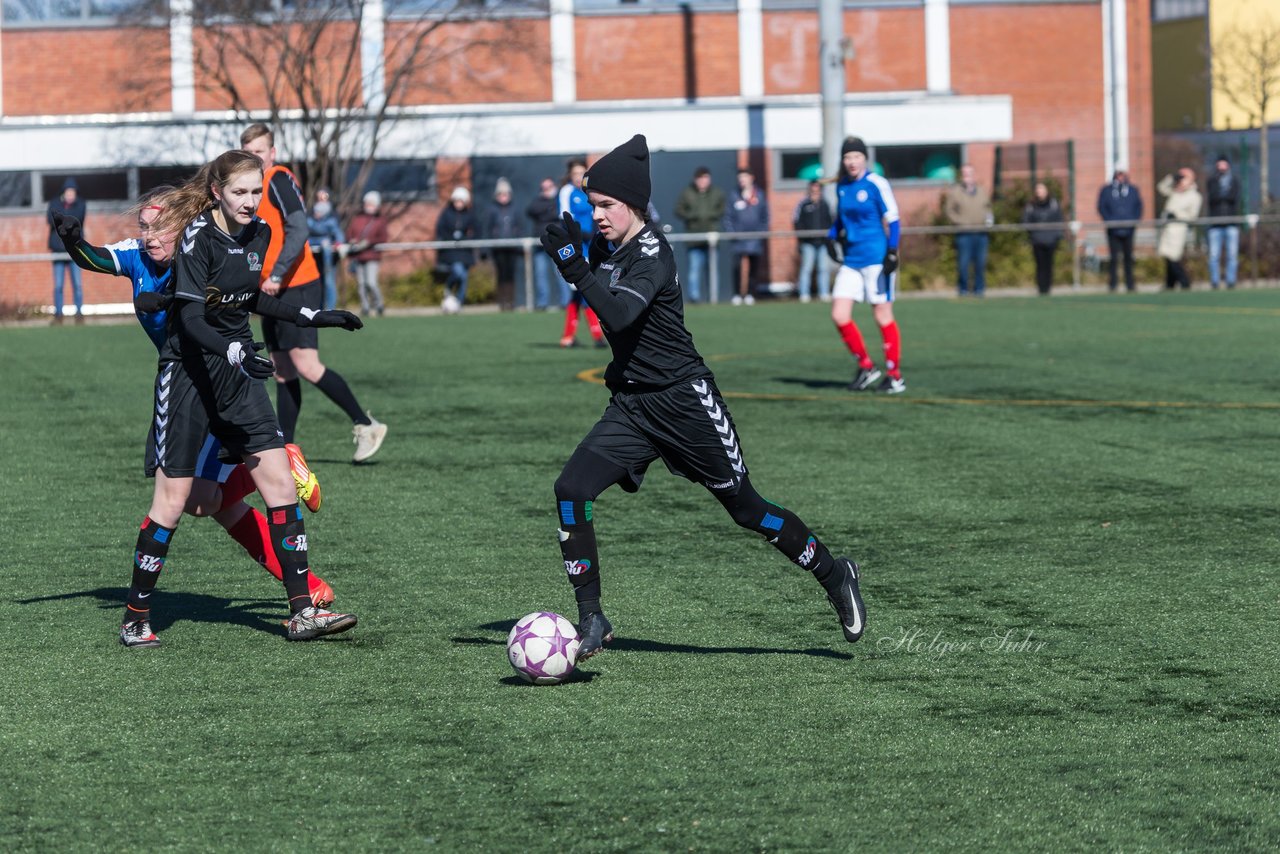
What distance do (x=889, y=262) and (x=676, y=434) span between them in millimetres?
8909

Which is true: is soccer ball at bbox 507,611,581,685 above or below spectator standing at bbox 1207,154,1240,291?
below

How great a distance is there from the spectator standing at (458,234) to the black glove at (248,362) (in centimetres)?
2152

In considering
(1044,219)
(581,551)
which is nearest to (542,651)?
(581,551)

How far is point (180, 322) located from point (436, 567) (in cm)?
209

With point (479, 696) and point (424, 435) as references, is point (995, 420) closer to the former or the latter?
point (424, 435)

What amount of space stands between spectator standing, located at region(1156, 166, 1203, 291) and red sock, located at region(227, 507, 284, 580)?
24041mm

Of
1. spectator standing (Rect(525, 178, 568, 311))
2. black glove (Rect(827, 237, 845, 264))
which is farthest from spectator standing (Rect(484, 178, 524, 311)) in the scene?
black glove (Rect(827, 237, 845, 264))

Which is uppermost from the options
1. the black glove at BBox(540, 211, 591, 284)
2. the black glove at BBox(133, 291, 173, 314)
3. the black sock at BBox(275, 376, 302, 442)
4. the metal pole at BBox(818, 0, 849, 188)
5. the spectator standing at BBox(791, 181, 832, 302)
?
the metal pole at BBox(818, 0, 849, 188)

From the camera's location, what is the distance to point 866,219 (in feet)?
50.2

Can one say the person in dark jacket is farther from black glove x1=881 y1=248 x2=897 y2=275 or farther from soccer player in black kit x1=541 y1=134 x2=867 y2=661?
soccer player in black kit x1=541 y1=134 x2=867 y2=661

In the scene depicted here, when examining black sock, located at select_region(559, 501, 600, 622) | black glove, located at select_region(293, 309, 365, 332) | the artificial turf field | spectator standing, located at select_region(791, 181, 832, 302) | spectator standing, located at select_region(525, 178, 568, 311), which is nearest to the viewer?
the artificial turf field

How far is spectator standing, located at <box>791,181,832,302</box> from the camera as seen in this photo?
28.1 metres

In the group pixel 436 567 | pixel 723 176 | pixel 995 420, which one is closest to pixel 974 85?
pixel 723 176

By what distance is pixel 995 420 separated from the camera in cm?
1341
